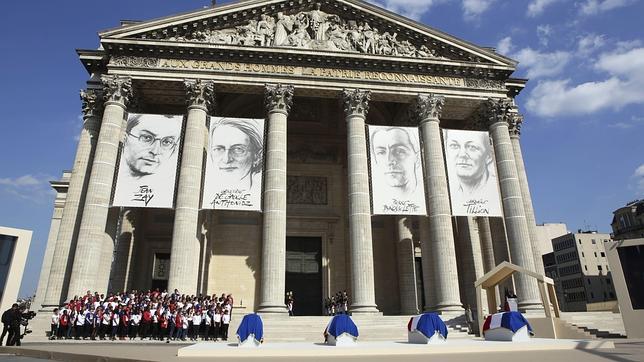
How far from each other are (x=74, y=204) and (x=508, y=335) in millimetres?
19343

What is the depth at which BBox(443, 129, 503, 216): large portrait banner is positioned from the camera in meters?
21.1

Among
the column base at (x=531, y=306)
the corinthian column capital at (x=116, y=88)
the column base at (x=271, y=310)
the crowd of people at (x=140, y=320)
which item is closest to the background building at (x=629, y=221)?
the column base at (x=531, y=306)

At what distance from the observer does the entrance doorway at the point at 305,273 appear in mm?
→ 24625

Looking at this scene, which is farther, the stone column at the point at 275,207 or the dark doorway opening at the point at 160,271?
the dark doorway opening at the point at 160,271

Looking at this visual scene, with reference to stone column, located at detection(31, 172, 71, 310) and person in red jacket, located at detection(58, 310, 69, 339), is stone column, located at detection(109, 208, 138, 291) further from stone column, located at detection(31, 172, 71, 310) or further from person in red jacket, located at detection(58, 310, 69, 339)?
person in red jacket, located at detection(58, 310, 69, 339)

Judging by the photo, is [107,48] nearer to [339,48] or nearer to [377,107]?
[339,48]

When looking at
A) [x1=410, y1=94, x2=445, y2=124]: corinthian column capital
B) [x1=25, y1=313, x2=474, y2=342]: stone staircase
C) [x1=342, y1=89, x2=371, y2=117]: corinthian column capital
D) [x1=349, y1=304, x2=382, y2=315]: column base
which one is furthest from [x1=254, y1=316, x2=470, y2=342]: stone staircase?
[x1=410, y1=94, x2=445, y2=124]: corinthian column capital

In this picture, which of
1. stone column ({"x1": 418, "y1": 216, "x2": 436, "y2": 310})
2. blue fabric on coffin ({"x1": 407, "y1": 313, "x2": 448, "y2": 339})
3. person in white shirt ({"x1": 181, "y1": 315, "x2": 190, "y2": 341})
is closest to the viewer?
blue fabric on coffin ({"x1": 407, "y1": 313, "x2": 448, "y2": 339})

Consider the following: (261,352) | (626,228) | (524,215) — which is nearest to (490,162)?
(524,215)

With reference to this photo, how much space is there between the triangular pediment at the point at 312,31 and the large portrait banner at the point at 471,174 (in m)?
4.73

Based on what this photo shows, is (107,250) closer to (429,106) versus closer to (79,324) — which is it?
(79,324)

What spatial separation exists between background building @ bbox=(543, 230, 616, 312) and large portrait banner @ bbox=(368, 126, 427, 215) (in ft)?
189

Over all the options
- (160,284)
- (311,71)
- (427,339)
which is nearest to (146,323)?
(160,284)

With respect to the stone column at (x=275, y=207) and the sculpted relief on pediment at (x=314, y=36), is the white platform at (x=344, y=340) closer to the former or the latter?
the stone column at (x=275, y=207)
